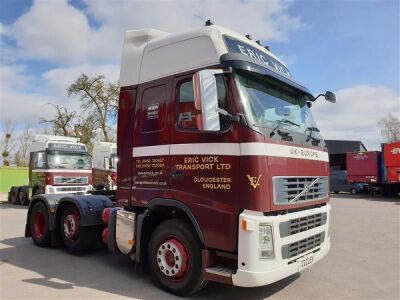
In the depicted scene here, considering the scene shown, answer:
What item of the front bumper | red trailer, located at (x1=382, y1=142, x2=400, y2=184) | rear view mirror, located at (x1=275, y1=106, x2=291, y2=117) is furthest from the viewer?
red trailer, located at (x1=382, y1=142, x2=400, y2=184)

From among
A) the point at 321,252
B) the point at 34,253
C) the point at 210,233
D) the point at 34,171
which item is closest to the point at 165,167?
the point at 210,233

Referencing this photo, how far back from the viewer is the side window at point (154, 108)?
5.44m

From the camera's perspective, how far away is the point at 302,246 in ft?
16.2

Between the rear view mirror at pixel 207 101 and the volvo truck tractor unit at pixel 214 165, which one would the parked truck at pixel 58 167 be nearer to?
the volvo truck tractor unit at pixel 214 165

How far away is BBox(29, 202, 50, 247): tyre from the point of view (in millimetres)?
7811

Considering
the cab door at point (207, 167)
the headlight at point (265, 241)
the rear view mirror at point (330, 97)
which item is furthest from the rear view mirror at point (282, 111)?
the headlight at point (265, 241)

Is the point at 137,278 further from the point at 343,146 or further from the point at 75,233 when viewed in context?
the point at 343,146

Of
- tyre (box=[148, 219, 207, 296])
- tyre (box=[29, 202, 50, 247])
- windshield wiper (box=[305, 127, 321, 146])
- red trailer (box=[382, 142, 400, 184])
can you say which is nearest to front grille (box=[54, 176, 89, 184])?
tyre (box=[29, 202, 50, 247])

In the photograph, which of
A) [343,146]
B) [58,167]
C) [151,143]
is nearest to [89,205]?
[151,143]

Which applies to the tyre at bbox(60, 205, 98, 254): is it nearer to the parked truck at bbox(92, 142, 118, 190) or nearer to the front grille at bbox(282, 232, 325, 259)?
the front grille at bbox(282, 232, 325, 259)

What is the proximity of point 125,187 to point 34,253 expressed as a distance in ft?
9.31

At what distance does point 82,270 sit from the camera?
6.20 m

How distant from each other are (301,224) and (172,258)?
5.71ft

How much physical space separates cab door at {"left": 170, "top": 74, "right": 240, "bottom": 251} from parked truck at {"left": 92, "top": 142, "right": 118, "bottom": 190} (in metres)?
15.6
